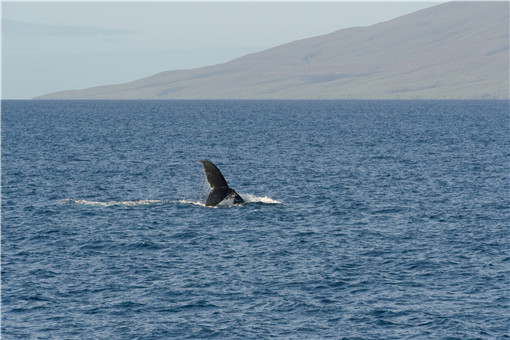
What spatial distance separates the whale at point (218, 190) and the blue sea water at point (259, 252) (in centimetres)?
104

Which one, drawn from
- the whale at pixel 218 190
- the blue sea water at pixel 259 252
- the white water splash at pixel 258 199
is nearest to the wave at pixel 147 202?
the white water splash at pixel 258 199

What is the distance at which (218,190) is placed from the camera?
49.9 meters

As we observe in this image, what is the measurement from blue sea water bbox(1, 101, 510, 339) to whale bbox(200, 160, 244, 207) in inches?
40.9

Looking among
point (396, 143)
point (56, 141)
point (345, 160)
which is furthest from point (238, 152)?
point (56, 141)

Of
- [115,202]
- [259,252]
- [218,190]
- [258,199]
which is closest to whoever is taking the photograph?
[259,252]

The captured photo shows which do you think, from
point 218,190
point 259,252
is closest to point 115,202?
point 218,190

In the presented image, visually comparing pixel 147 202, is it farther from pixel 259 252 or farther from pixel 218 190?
pixel 259 252

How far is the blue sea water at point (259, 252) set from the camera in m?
28.2

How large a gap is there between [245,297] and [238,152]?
208 ft

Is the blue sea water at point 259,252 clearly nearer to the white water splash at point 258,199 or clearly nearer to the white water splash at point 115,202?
the white water splash at point 258,199

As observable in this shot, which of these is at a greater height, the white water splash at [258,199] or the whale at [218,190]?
the whale at [218,190]

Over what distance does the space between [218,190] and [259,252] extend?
12.4 metres

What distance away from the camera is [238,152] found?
308 ft

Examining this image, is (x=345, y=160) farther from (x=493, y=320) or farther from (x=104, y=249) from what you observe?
(x=493, y=320)
